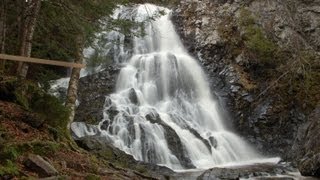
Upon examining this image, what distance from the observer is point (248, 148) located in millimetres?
16750

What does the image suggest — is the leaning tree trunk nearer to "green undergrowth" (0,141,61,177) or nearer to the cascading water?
"green undergrowth" (0,141,61,177)

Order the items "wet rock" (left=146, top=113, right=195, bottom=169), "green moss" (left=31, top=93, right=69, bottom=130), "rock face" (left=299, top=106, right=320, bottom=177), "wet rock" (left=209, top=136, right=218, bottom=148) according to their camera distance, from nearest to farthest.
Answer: "green moss" (left=31, top=93, right=69, bottom=130) < "rock face" (left=299, top=106, right=320, bottom=177) < "wet rock" (left=146, top=113, right=195, bottom=169) < "wet rock" (left=209, top=136, right=218, bottom=148)

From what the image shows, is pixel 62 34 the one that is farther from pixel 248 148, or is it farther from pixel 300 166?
pixel 248 148

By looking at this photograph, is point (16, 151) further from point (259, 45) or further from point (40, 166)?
point (259, 45)

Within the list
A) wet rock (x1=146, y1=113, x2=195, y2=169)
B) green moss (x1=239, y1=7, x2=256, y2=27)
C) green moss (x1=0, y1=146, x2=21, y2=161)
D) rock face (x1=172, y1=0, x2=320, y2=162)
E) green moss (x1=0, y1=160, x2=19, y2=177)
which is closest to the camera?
green moss (x1=0, y1=160, x2=19, y2=177)

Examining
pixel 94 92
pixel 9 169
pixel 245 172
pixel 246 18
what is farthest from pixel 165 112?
pixel 9 169

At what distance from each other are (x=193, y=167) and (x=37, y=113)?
6.40 metres

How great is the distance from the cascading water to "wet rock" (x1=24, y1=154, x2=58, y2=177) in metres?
7.72

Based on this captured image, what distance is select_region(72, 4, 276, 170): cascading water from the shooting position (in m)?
14.5

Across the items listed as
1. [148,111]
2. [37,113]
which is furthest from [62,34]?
[148,111]

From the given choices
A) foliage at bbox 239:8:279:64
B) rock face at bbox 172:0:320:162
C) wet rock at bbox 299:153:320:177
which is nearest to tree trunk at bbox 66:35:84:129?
wet rock at bbox 299:153:320:177

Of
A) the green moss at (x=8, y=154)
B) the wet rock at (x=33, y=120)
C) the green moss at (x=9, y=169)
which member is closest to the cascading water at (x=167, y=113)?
the wet rock at (x=33, y=120)

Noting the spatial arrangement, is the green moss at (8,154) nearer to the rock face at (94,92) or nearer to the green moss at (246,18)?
the rock face at (94,92)

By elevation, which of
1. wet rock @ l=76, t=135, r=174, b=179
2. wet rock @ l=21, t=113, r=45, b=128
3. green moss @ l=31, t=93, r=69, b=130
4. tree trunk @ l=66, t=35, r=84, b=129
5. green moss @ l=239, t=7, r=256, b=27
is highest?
green moss @ l=239, t=7, r=256, b=27
